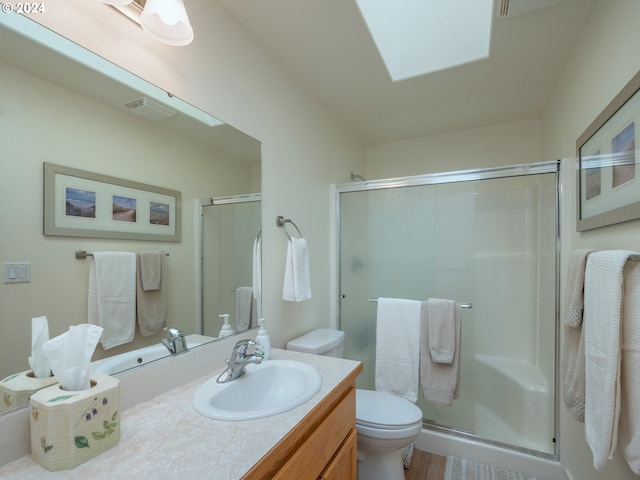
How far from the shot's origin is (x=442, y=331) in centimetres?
187

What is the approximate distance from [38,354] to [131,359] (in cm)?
26

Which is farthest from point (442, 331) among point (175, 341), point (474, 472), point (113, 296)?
point (113, 296)

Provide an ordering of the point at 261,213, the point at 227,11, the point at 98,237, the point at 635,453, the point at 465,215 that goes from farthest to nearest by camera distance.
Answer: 1. the point at 465,215
2. the point at 261,213
3. the point at 227,11
4. the point at 98,237
5. the point at 635,453

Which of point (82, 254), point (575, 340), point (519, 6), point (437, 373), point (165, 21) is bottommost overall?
point (437, 373)

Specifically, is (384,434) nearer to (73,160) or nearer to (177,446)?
(177,446)

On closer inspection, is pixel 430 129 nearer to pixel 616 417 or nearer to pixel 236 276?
pixel 236 276

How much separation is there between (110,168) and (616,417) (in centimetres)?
170

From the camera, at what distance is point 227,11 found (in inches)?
54.5

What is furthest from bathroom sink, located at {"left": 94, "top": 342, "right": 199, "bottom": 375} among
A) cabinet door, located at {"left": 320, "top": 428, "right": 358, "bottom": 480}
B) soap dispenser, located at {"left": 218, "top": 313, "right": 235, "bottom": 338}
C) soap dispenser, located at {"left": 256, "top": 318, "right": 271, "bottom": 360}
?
cabinet door, located at {"left": 320, "top": 428, "right": 358, "bottom": 480}

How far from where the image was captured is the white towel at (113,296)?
0.91 meters

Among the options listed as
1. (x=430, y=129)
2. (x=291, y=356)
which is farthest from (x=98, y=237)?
(x=430, y=129)

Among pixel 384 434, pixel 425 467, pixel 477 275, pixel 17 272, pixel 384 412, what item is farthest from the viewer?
pixel 477 275

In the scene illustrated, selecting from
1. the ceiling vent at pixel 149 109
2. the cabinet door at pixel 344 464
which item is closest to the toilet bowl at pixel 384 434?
the cabinet door at pixel 344 464

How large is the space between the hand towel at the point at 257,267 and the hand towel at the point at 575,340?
1.38m
